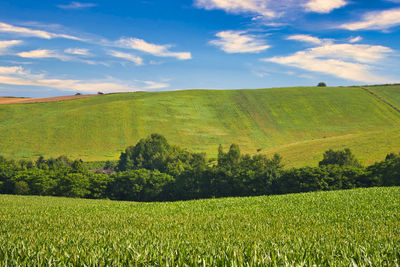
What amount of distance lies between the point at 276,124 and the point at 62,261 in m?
125

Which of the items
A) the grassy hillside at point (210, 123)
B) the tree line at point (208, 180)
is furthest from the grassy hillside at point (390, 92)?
the tree line at point (208, 180)

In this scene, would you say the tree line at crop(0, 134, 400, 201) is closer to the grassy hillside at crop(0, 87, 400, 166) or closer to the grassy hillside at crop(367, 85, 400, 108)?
the grassy hillside at crop(0, 87, 400, 166)

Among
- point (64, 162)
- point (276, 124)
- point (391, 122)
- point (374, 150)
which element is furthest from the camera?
point (276, 124)

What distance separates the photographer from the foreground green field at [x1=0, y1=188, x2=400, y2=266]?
24.1 ft

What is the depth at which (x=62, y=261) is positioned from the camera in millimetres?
7023

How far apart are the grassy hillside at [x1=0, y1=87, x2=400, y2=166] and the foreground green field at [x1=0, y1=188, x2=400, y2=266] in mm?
56256

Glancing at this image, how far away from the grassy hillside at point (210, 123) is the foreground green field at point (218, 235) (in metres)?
56.3

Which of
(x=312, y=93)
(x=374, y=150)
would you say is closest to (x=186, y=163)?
(x=374, y=150)

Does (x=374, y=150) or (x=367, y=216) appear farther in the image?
(x=374, y=150)

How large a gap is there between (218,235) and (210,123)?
11512 cm

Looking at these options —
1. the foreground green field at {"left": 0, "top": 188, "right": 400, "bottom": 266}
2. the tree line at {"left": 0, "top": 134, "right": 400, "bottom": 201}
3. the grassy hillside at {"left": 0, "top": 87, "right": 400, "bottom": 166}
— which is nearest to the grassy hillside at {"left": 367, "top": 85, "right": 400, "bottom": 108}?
the grassy hillside at {"left": 0, "top": 87, "right": 400, "bottom": 166}

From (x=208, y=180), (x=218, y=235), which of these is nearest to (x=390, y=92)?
(x=208, y=180)

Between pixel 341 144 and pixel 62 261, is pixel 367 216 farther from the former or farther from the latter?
pixel 341 144

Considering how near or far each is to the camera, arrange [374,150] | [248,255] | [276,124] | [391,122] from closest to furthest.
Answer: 1. [248,255]
2. [374,150]
3. [391,122]
4. [276,124]
